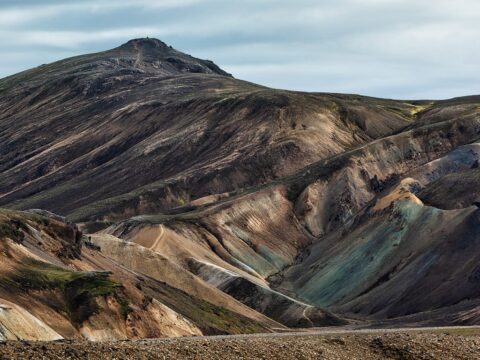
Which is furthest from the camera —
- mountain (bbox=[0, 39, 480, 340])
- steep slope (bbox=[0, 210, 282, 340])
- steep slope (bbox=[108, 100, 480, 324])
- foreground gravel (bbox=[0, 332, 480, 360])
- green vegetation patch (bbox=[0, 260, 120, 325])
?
steep slope (bbox=[108, 100, 480, 324])

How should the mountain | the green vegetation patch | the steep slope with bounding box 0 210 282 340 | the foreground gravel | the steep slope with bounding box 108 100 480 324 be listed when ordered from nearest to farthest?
the foreground gravel, the steep slope with bounding box 0 210 282 340, the green vegetation patch, the mountain, the steep slope with bounding box 108 100 480 324

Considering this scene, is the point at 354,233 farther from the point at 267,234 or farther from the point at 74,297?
the point at 74,297

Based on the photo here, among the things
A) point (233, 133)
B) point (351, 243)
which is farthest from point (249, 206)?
point (233, 133)

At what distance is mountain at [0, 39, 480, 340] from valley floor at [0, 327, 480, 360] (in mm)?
14798

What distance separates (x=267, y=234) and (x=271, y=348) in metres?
103

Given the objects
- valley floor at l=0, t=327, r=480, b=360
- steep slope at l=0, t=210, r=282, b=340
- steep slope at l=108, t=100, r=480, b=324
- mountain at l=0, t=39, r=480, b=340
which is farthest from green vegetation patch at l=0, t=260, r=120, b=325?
steep slope at l=108, t=100, r=480, b=324

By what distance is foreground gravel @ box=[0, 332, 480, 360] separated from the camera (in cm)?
3584

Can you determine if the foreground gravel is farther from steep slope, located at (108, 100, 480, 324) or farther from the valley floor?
steep slope, located at (108, 100, 480, 324)

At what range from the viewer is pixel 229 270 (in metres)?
124

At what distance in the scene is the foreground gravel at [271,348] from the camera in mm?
35844

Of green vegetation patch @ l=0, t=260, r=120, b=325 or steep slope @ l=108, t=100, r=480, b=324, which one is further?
steep slope @ l=108, t=100, r=480, b=324

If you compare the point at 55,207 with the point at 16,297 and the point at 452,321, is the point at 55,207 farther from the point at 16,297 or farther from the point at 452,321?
the point at 16,297

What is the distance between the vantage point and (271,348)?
141 feet

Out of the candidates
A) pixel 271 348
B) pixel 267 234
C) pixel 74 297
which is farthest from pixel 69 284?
pixel 267 234
